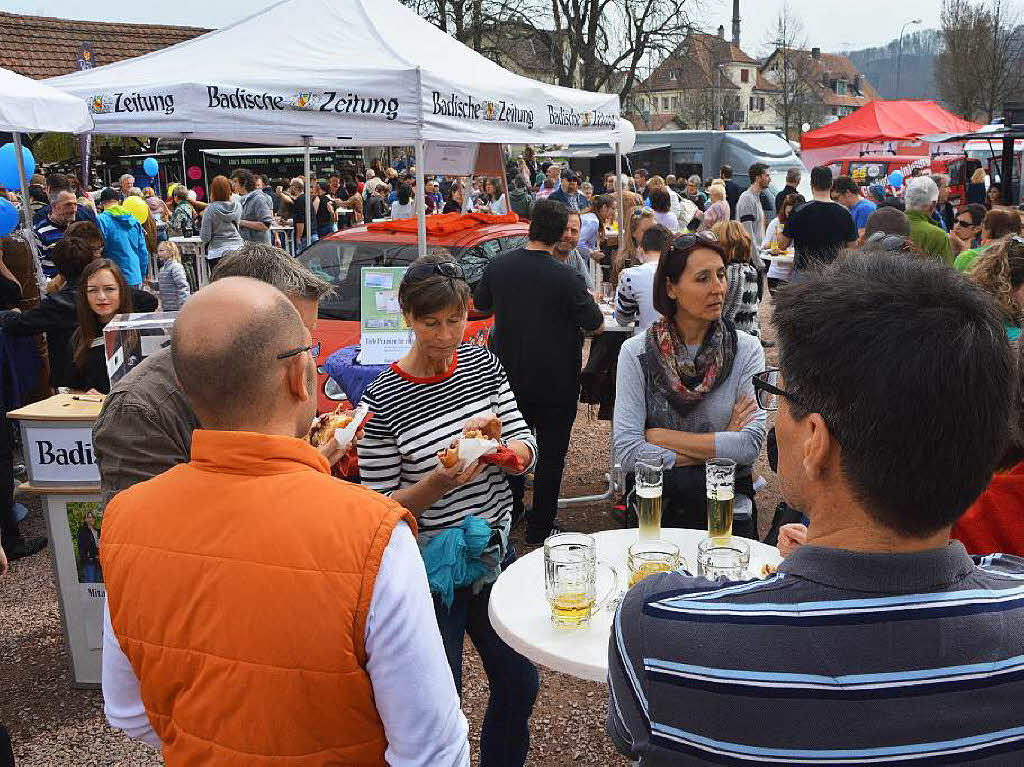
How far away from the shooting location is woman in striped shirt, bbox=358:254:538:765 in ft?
8.80

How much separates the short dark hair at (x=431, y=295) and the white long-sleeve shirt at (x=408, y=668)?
58.2 inches

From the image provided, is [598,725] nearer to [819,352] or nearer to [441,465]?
[441,465]

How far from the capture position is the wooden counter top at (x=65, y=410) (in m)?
3.76

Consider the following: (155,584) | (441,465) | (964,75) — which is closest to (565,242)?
(441,465)

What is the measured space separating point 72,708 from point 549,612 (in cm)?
256

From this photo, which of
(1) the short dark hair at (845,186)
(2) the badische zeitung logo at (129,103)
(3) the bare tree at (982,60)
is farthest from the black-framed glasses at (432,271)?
(3) the bare tree at (982,60)

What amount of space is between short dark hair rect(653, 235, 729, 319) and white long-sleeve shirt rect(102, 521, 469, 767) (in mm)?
2320

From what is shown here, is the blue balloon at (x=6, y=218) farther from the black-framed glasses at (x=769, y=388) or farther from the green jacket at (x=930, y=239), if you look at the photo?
the black-framed glasses at (x=769, y=388)

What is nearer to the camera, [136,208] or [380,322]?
[380,322]

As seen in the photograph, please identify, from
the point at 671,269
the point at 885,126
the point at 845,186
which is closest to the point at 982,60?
the point at 885,126

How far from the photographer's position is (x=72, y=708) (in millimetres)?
3830

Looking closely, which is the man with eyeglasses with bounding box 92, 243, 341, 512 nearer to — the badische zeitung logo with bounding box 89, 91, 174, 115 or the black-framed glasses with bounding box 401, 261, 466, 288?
the black-framed glasses with bounding box 401, 261, 466, 288


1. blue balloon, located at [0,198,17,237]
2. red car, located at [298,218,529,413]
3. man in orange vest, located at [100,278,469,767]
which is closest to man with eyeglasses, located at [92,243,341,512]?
man in orange vest, located at [100,278,469,767]

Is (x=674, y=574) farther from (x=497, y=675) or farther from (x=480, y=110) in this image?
(x=480, y=110)
